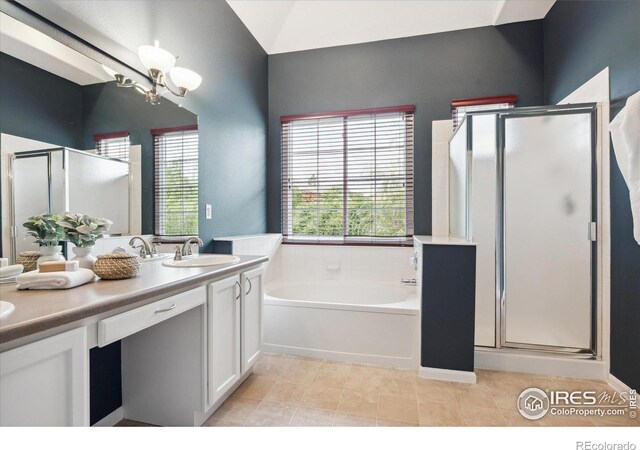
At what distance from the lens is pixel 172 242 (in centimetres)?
201

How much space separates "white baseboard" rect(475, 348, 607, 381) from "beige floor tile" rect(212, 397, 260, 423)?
1657mm

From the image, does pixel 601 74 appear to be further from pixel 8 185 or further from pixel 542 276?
pixel 8 185

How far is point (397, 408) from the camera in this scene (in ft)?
5.63

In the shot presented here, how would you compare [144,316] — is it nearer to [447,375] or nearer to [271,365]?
[271,365]

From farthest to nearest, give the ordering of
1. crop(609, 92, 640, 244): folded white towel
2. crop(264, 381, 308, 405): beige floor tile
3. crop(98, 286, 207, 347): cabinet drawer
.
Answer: crop(264, 381, 308, 405): beige floor tile, crop(609, 92, 640, 244): folded white towel, crop(98, 286, 207, 347): cabinet drawer

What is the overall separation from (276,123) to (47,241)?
263 cm

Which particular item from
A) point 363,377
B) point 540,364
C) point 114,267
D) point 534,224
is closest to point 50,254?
point 114,267

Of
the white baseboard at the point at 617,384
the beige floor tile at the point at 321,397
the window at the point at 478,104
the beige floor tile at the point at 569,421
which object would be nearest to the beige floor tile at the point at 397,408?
the beige floor tile at the point at 321,397

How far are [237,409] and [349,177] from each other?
2.37 m

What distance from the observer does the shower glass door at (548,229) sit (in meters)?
2.06

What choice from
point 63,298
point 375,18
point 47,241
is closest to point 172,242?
point 47,241

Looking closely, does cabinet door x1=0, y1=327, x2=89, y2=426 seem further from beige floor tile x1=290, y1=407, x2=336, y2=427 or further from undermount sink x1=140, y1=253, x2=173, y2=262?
beige floor tile x1=290, y1=407, x2=336, y2=427

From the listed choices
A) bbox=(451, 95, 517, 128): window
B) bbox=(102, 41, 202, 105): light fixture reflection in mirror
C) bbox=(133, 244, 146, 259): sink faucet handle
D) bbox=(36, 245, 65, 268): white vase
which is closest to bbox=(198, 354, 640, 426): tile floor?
bbox=(133, 244, 146, 259): sink faucet handle

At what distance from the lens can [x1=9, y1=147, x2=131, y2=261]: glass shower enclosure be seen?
3.85 feet
